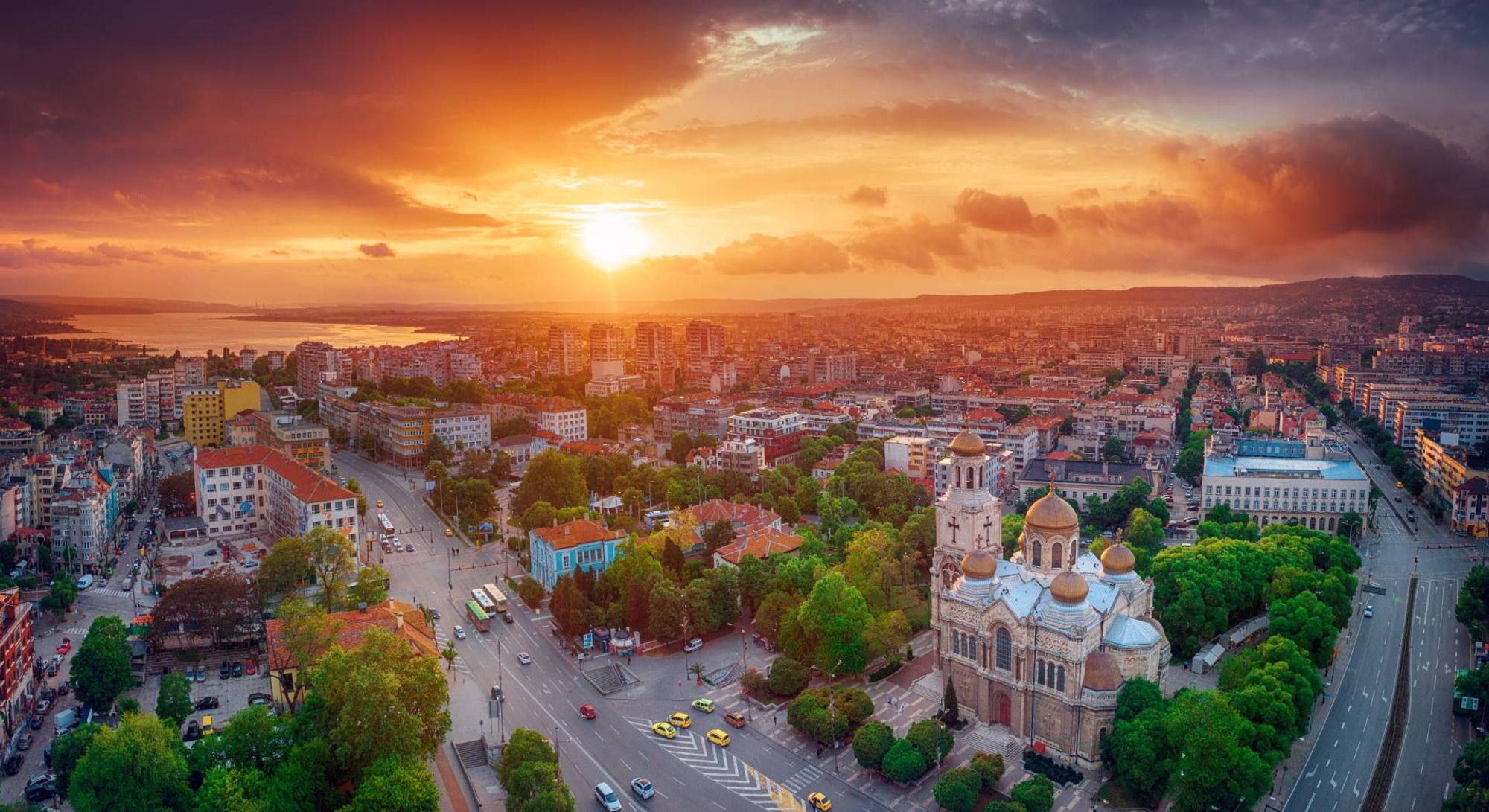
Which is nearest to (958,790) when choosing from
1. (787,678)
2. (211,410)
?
(787,678)

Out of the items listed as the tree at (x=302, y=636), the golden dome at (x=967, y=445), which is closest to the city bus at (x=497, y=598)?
the tree at (x=302, y=636)

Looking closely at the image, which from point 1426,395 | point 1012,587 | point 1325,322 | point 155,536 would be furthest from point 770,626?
point 1325,322

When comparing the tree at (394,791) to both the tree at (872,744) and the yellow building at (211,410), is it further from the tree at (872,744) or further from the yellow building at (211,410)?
the yellow building at (211,410)

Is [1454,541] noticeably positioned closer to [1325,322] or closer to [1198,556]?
[1198,556]

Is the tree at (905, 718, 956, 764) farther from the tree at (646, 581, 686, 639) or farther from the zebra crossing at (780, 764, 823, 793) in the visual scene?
the tree at (646, 581, 686, 639)

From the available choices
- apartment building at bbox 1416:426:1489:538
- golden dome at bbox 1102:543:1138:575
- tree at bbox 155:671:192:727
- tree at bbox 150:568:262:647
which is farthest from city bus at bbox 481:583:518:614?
apartment building at bbox 1416:426:1489:538
